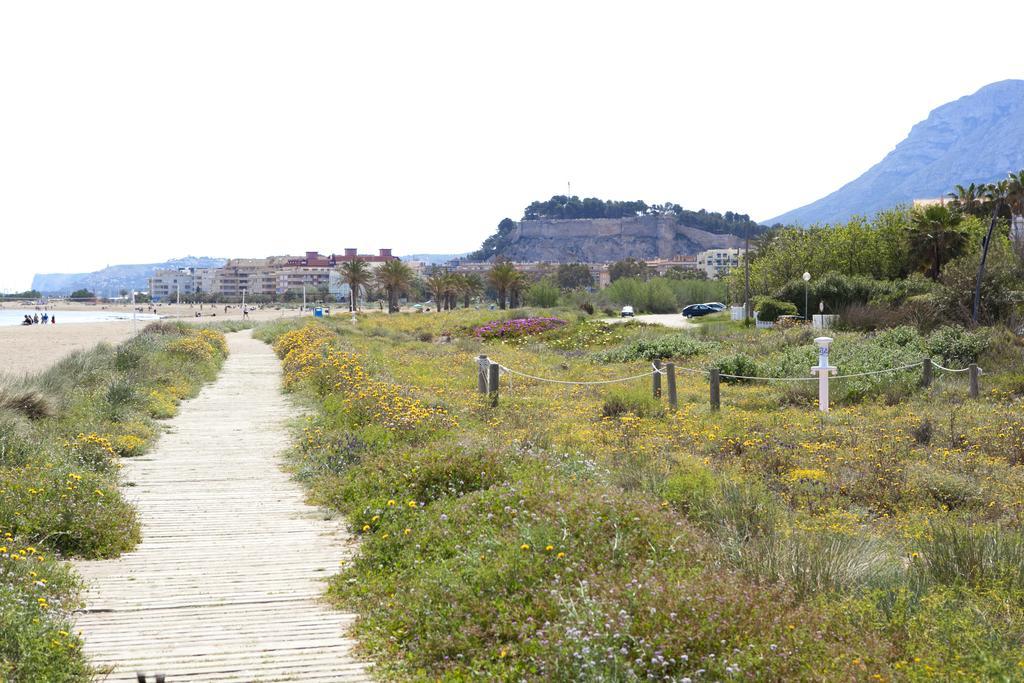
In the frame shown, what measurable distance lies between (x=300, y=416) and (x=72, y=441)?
201 inches

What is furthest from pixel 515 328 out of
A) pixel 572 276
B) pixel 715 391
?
pixel 572 276

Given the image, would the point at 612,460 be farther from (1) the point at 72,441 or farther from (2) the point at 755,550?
(1) the point at 72,441

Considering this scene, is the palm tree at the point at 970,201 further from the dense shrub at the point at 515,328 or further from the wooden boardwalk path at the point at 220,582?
the wooden boardwalk path at the point at 220,582

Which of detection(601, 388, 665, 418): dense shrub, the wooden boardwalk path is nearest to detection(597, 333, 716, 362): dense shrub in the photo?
detection(601, 388, 665, 418): dense shrub

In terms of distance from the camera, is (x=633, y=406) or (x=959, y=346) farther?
(x=959, y=346)

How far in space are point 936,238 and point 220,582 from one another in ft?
148

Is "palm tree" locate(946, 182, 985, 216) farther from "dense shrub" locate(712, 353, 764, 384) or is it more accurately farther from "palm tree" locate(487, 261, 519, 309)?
"dense shrub" locate(712, 353, 764, 384)

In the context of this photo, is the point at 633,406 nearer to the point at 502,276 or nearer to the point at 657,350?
the point at 657,350

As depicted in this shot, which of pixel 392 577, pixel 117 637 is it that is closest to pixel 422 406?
pixel 392 577

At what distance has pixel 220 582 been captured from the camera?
6.55 meters

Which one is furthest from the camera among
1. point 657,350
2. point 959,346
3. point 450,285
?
point 450,285

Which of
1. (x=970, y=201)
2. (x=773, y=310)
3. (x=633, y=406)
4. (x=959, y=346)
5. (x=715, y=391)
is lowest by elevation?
(x=633, y=406)

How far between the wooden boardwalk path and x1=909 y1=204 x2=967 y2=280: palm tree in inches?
1608

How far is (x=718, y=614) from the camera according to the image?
15.1 ft
